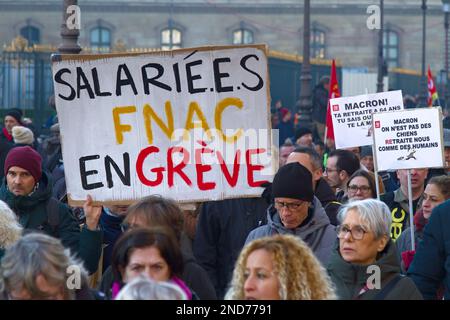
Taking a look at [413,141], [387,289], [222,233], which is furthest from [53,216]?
[387,289]

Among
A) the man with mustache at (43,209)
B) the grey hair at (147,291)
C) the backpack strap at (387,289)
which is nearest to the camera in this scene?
the grey hair at (147,291)

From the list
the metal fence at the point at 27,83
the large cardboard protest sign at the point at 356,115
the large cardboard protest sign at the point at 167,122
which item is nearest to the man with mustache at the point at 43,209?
the large cardboard protest sign at the point at 167,122

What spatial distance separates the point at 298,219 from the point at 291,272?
6.01ft

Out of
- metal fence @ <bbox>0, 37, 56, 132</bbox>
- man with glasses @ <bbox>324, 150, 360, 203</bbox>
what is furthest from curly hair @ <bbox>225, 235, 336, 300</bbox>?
metal fence @ <bbox>0, 37, 56, 132</bbox>

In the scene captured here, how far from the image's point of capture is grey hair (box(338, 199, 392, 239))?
19.8ft

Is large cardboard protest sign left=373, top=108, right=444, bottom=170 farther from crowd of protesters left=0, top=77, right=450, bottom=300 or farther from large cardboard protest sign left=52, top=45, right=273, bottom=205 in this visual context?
large cardboard protest sign left=52, top=45, right=273, bottom=205

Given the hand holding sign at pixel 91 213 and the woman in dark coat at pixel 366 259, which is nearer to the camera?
the woman in dark coat at pixel 366 259

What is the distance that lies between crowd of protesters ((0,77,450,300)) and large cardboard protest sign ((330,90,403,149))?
1449mm

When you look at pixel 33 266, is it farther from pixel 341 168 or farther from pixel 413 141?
pixel 341 168

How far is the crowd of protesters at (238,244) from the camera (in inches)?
196

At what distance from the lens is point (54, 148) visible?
13.2 m

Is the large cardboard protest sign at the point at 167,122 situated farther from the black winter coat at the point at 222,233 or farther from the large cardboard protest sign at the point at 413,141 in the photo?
the large cardboard protest sign at the point at 413,141

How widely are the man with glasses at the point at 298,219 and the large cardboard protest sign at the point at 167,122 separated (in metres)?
0.56

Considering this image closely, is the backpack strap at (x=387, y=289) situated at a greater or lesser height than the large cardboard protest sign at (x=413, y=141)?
lesser
